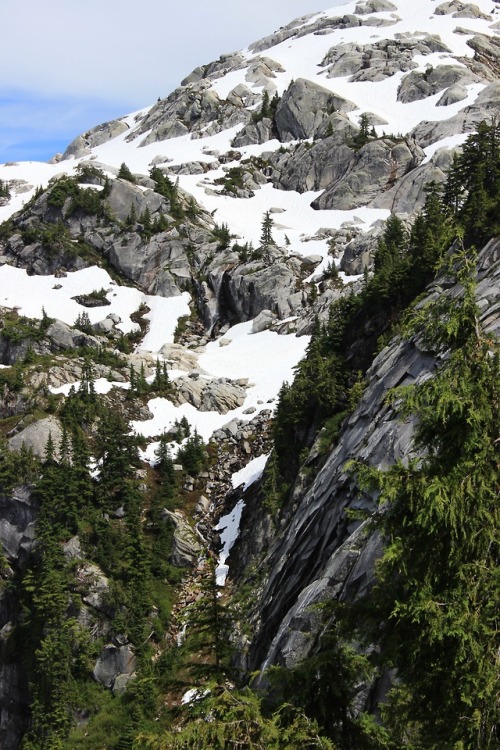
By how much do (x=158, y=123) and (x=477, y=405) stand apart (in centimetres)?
14428

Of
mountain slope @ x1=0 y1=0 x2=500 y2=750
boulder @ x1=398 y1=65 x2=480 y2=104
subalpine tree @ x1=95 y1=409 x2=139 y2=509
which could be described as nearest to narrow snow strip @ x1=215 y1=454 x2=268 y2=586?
mountain slope @ x1=0 y1=0 x2=500 y2=750

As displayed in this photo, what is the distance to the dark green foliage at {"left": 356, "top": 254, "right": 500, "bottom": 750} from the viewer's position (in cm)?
623

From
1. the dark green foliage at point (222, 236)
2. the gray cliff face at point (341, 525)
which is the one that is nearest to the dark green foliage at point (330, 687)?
the gray cliff face at point (341, 525)

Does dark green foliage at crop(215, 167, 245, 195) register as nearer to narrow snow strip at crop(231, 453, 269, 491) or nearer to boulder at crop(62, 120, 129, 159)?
boulder at crop(62, 120, 129, 159)

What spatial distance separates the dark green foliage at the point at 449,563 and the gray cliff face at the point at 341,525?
28.5 feet

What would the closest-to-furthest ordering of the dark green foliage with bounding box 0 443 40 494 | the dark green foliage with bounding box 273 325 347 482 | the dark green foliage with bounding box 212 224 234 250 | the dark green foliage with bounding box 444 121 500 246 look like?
1. the dark green foliage with bounding box 444 121 500 246
2. the dark green foliage with bounding box 273 325 347 482
3. the dark green foliage with bounding box 0 443 40 494
4. the dark green foliage with bounding box 212 224 234 250

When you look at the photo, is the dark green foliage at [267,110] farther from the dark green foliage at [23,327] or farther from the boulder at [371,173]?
the dark green foliage at [23,327]

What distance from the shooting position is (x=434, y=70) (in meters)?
114

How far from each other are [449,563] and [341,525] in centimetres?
1534

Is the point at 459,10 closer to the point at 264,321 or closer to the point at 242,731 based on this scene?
the point at 264,321

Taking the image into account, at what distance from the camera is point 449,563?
6637 mm

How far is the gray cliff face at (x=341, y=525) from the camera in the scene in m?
18.4

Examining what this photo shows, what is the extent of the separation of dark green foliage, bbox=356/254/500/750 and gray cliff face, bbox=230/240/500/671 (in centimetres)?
868

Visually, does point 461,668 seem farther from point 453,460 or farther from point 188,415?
point 188,415
